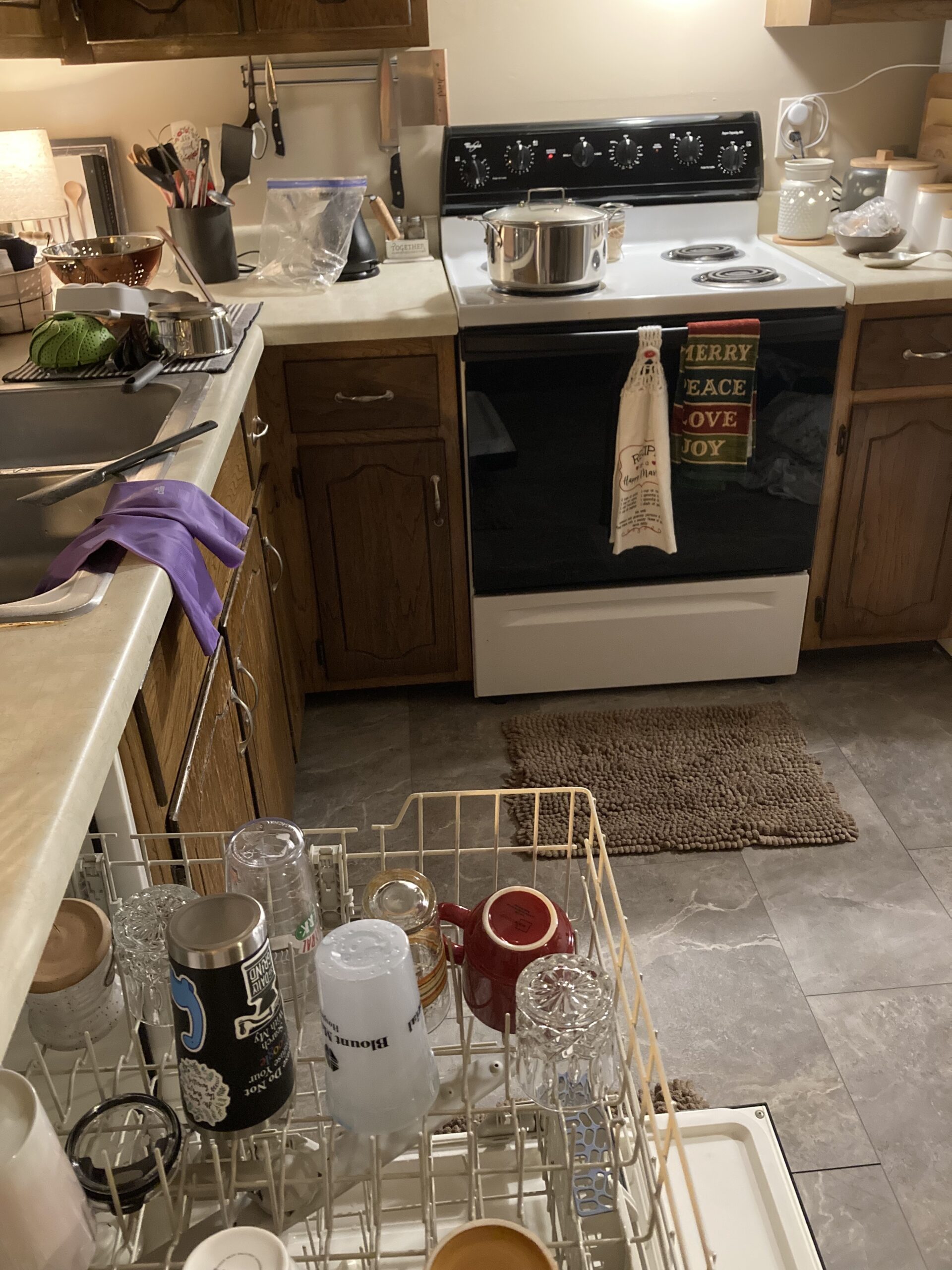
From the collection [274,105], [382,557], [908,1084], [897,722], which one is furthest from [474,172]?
[908,1084]

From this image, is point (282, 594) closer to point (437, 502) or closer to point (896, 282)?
point (437, 502)

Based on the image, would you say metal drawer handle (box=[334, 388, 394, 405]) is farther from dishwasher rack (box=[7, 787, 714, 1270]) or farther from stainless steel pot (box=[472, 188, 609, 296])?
dishwasher rack (box=[7, 787, 714, 1270])

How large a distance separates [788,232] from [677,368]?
0.67m

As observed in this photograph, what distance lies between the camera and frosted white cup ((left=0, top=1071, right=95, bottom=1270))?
55 cm

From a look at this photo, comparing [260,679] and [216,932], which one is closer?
[216,932]

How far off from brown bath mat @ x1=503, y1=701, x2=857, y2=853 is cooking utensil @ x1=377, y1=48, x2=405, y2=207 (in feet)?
4.33

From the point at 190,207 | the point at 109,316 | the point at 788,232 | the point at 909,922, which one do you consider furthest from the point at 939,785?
the point at 190,207

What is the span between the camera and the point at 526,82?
2.49 meters

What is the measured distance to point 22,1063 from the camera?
0.84m

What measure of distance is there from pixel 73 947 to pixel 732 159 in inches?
94.4

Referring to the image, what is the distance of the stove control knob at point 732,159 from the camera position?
251cm

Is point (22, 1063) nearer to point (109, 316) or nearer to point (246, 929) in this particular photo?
point (246, 929)

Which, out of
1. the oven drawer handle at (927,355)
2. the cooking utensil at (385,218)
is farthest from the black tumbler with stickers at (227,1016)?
the cooking utensil at (385,218)

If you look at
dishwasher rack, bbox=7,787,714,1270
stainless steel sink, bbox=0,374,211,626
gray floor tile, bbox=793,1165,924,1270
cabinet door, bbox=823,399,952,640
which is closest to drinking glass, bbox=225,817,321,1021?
dishwasher rack, bbox=7,787,714,1270
